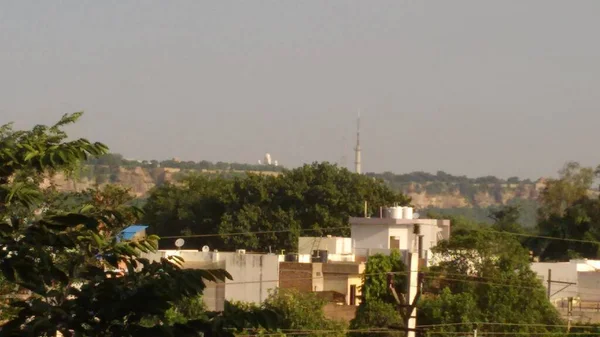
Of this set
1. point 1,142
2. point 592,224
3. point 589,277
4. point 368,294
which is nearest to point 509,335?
point 368,294

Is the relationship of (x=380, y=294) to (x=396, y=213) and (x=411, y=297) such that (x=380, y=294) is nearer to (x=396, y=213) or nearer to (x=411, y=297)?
(x=411, y=297)

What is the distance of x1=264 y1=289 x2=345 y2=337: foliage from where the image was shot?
29.5 meters

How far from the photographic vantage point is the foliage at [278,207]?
218 feet

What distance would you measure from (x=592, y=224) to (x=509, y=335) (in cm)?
3600

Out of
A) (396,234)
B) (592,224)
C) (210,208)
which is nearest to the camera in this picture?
(396,234)

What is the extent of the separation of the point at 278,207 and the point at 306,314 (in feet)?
128

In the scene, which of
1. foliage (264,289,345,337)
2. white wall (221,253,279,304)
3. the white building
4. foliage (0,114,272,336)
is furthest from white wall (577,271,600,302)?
foliage (0,114,272,336)

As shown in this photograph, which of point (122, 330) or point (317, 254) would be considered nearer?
point (122, 330)

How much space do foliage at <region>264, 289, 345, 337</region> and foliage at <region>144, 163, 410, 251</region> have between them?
104 ft

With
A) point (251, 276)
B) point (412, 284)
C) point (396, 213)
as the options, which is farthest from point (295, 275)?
point (412, 284)

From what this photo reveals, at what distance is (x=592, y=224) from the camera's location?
6544 cm

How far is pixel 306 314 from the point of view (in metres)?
30.3

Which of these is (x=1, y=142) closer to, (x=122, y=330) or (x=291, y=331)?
(x=122, y=330)

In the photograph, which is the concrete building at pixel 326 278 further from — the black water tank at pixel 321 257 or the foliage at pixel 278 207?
the foliage at pixel 278 207
